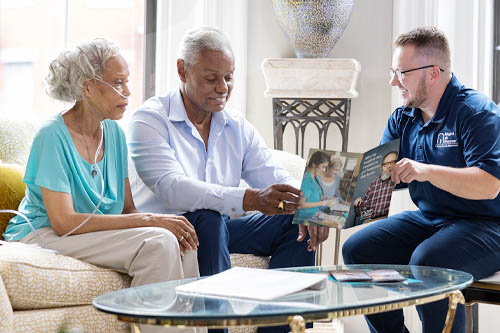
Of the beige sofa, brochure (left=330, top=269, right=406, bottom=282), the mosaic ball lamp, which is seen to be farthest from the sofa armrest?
the mosaic ball lamp

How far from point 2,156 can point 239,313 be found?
1.40 meters

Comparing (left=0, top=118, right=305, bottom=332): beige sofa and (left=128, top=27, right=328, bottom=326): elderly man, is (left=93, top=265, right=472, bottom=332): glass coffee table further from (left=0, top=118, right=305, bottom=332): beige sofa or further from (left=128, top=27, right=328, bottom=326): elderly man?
(left=128, top=27, right=328, bottom=326): elderly man

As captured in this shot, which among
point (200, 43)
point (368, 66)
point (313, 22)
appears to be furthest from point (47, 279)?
point (368, 66)

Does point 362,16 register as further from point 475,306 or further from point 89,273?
point 89,273

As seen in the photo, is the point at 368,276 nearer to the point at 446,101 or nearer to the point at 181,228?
the point at 181,228

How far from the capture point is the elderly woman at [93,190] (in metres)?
1.95

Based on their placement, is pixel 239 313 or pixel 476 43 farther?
pixel 476 43

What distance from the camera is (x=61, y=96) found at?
7.12 ft

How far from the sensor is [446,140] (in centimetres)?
231

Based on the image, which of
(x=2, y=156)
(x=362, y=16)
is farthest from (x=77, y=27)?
(x=362, y=16)

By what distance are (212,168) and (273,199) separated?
354 mm

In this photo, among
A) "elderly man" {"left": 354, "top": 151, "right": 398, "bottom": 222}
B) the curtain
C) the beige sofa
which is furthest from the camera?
the curtain

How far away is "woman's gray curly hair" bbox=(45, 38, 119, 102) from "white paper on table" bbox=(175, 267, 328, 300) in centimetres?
87

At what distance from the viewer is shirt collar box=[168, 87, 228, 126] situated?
2.46 m
